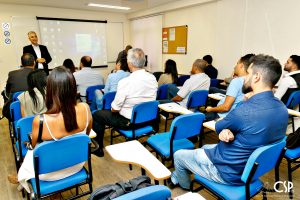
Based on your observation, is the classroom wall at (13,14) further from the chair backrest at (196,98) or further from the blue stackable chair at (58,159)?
the blue stackable chair at (58,159)

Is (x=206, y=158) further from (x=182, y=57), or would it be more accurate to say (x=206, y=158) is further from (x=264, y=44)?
(x=182, y=57)

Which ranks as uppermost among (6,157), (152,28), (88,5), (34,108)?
(88,5)

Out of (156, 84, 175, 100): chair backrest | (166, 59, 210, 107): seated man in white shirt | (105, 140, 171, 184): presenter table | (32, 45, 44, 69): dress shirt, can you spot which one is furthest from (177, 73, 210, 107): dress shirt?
(32, 45, 44, 69): dress shirt

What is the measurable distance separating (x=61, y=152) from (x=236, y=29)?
4.47m

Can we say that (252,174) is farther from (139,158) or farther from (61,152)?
(61,152)

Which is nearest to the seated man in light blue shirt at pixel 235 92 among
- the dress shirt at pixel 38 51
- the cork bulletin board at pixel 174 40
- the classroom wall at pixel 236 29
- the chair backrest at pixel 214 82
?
the classroom wall at pixel 236 29

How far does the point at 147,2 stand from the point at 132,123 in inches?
177

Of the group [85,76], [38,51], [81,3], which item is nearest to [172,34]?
[81,3]

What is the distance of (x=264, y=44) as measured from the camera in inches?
165

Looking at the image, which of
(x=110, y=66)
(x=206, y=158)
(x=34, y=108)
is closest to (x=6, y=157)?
(x=34, y=108)

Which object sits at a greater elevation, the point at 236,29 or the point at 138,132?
the point at 236,29

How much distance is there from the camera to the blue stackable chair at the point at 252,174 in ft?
4.33

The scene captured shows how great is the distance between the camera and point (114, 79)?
3.57 metres

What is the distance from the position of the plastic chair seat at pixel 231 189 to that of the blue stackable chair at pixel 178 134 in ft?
1.62
